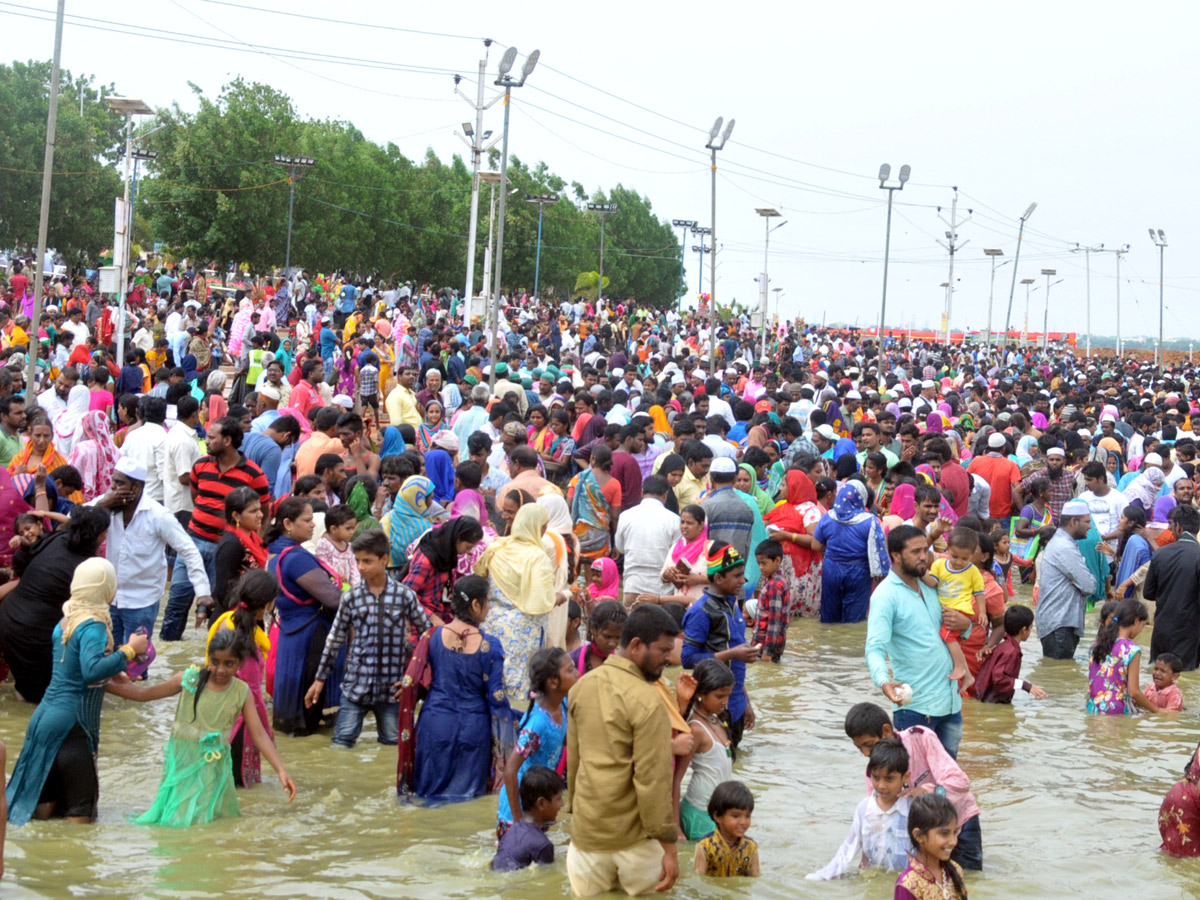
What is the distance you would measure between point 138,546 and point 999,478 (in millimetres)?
9739

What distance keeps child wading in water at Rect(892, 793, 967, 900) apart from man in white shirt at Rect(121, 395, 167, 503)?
7.47 m

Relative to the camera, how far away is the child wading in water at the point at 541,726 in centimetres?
623

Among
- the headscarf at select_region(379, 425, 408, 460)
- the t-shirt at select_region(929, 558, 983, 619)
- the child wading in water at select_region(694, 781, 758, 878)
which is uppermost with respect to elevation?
the headscarf at select_region(379, 425, 408, 460)

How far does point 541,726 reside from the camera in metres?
6.43

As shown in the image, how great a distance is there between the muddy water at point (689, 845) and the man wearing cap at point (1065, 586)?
144 centimetres

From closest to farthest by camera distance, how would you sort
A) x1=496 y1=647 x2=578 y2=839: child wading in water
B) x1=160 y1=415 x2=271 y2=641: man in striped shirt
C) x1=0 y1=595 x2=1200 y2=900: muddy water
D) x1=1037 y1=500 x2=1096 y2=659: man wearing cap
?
x1=0 y1=595 x2=1200 y2=900: muddy water, x1=496 y1=647 x2=578 y2=839: child wading in water, x1=160 y1=415 x2=271 y2=641: man in striped shirt, x1=1037 y1=500 x2=1096 y2=659: man wearing cap

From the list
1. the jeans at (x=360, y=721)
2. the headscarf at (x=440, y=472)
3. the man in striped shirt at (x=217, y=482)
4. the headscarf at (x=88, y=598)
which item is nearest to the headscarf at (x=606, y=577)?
the jeans at (x=360, y=721)

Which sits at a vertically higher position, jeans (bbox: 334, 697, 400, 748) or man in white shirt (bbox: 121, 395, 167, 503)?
man in white shirt (bbox: 121, 395, 167, 503)

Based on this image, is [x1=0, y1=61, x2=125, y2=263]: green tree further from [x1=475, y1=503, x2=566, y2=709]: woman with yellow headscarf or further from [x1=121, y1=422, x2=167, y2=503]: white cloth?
[x1=475, y1=503, x2=566, y2=709]: woman with yellow headscarf

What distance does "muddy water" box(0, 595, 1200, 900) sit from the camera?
20.1 ft

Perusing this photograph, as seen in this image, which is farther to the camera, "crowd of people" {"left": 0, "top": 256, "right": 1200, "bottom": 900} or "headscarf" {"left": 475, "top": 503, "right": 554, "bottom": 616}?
"headscarf" {"left": 475, "top": 503, "right": 554, "bottom": 616}

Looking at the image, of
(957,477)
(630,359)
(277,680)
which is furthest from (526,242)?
(277,680)

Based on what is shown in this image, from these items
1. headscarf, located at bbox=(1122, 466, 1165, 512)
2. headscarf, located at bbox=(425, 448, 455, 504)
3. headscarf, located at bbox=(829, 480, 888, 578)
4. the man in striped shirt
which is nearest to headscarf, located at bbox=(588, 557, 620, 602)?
the man in striped shirt

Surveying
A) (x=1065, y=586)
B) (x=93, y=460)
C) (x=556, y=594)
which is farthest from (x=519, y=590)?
(x=1065, y=586)
